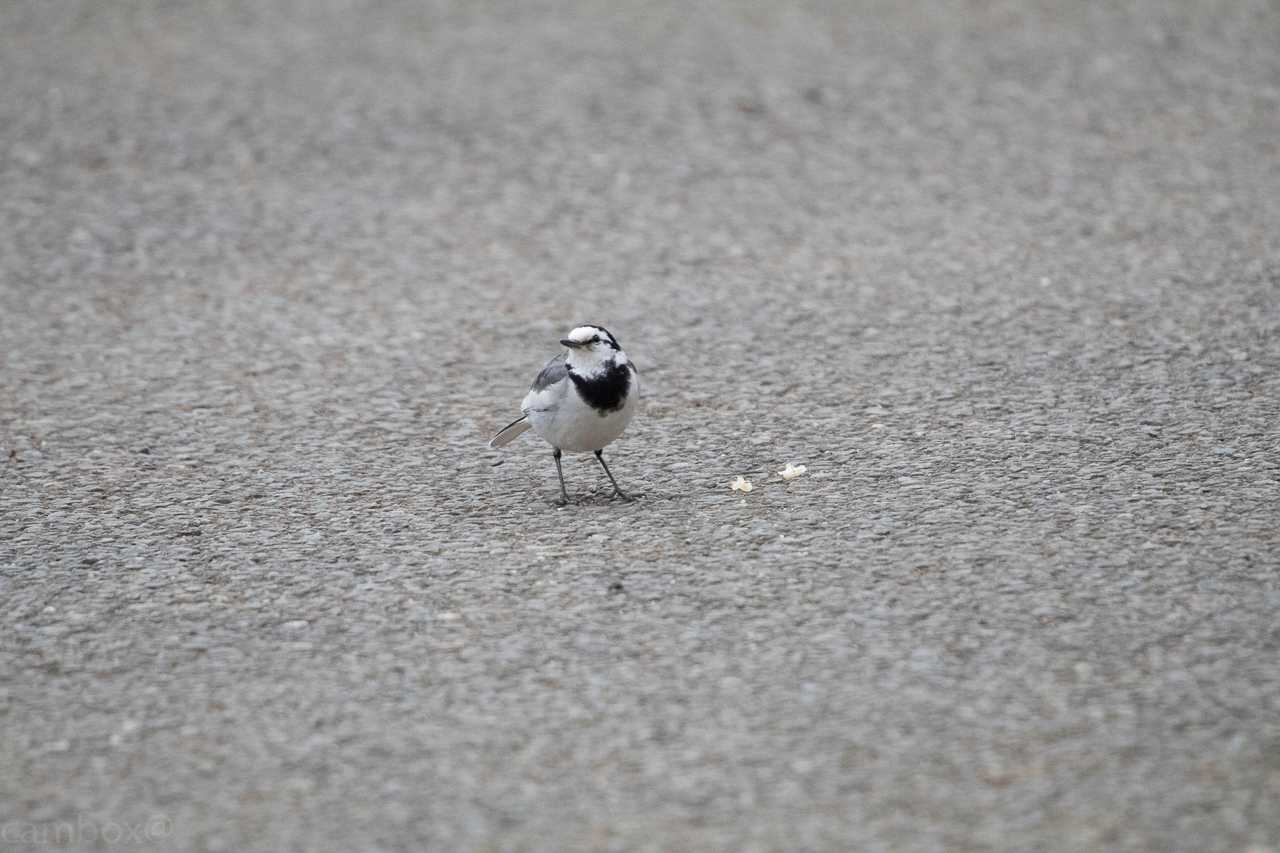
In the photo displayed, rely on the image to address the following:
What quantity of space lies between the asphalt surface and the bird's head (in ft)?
2.10

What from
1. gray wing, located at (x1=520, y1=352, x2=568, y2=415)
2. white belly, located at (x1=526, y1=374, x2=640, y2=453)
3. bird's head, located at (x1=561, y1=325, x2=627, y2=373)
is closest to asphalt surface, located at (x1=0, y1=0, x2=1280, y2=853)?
white belly, located at (x1=526, y1=374, x2=640, y2=453)

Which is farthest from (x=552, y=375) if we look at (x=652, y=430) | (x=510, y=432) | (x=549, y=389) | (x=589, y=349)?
(x=652, y=430)

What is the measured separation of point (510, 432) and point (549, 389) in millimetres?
565

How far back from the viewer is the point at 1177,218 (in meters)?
9.08

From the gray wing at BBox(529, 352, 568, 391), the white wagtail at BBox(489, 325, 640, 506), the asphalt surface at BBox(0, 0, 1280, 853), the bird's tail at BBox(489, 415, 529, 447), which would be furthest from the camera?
the bird's tail at BBox(489, 415, 529, 447)

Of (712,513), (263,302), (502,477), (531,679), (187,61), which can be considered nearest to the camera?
(531,679)

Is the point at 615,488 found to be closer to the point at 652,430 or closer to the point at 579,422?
the point at 579,422

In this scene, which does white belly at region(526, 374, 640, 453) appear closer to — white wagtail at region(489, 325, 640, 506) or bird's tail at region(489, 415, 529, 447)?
white wagtail at region(489, 325, 640, 506)

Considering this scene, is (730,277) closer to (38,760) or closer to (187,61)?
(38,760)

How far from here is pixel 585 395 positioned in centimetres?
594

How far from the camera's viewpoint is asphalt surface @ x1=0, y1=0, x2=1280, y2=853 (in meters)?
4.12

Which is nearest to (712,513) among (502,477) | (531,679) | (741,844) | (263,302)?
(502,477)

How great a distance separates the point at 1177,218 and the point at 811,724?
5.98 meters

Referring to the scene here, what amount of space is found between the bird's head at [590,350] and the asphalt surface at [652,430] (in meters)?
0.64
